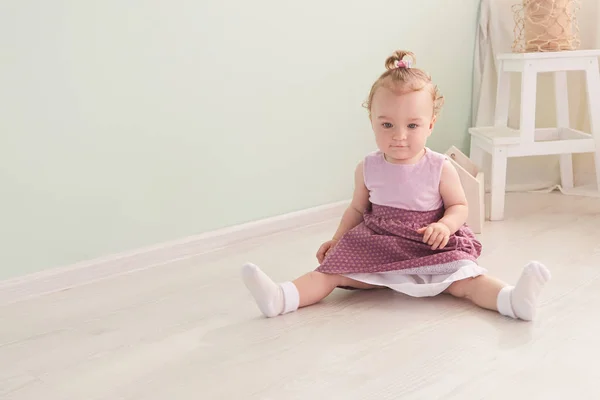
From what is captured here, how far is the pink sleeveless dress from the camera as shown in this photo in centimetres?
141

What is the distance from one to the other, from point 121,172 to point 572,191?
1.49 meters

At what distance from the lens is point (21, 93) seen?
1.49m

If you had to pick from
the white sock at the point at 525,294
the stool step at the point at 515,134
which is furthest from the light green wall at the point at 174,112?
the white sock at the point at 525,294

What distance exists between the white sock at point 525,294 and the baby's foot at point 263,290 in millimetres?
416

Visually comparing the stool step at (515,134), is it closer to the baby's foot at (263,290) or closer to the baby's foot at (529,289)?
the baby's foot at (529,289)

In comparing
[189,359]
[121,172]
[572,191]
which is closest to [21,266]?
[121,172]

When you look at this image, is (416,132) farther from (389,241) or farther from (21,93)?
(21,93)

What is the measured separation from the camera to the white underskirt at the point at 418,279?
139cm

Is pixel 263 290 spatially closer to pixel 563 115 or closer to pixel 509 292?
pixel 509 292

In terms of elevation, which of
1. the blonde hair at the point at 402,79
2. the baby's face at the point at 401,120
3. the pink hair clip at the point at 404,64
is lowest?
the baby's face at the point at 401,120

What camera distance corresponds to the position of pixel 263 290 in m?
1.33

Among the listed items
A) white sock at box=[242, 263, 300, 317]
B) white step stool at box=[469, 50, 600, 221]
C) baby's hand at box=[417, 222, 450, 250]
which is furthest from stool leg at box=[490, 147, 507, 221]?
white sock at box=[242, 263, 300, 317]

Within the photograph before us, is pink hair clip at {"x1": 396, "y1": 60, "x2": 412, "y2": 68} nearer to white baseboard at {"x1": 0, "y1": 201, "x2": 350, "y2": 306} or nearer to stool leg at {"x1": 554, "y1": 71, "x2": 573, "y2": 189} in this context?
white baseboard at {"x1": 0, "y1": 201, "x2": 350, "y2": 306}

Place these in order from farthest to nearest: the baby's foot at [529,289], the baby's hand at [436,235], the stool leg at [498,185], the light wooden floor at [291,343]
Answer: the stool leg at [498,185] → the baby's hand at [436,235] → the baby's foot at [529,289] → the light wooden floor at [291,343]
